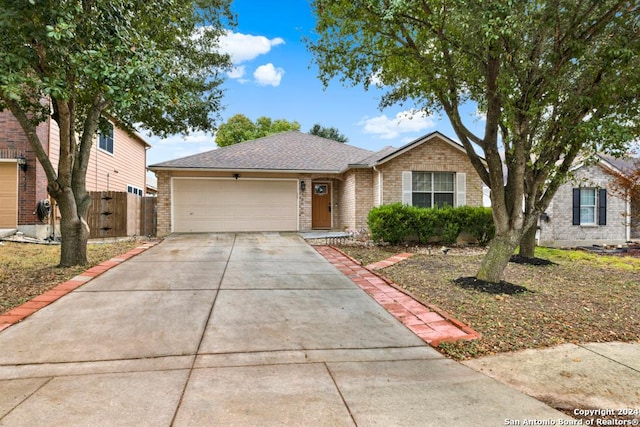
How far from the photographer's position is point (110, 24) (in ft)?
16.1

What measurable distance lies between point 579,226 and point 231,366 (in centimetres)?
1505

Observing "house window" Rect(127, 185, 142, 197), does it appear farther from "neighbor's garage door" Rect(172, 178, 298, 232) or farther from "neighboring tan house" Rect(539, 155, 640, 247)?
"neighboring tan house" Rect(539, 155, 640, 247)

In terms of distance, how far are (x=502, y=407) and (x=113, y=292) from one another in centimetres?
510

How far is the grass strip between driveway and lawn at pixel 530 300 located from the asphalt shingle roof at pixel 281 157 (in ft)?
19.9

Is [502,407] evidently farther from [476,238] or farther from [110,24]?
[476,238]

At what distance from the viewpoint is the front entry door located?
14250 mm

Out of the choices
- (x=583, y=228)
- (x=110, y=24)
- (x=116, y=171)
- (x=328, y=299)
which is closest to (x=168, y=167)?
(x=116, y=171)

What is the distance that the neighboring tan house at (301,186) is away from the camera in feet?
40.1

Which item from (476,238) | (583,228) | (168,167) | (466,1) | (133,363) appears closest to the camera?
(133,363)

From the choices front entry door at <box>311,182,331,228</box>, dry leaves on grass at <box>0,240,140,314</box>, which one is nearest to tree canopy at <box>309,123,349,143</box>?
front entry door at <box>311,182,331,228</box>

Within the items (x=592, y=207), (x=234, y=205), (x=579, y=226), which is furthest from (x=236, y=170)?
(x=592, y=207)

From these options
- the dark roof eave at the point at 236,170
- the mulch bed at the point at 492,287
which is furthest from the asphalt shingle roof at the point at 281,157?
the mulch bed at the point at 492,287

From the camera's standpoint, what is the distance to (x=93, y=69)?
4.42 metres

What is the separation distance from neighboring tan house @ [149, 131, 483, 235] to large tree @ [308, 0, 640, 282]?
5.83 m
